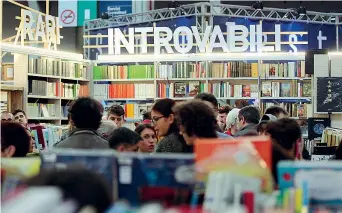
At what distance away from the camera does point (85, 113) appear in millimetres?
3977

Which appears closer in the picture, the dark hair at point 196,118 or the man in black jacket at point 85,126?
the dark hair at point 196,118

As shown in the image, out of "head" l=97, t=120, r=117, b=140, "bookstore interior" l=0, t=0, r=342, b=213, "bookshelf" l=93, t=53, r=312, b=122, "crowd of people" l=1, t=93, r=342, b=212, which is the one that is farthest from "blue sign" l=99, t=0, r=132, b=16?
"crowd of people" l=1, t=93, r=342, b=212

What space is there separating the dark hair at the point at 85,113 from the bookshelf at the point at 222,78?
800 cm

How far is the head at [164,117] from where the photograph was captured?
13.7 feet

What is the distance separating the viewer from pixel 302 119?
11.7 metres

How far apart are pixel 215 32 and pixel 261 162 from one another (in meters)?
10.6

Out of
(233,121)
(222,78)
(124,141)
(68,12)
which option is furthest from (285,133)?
(68,12)

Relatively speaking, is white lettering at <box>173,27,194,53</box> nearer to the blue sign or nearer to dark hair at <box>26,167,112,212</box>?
the blue sign

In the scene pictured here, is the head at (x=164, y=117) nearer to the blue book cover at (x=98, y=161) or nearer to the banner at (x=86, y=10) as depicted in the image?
the blue book cover at (x=98, y=161)

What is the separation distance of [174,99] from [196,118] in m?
8.81

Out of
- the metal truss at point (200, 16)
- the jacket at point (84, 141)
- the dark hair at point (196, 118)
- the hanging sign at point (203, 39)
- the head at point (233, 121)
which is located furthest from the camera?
the metal truss at point (200, 16)

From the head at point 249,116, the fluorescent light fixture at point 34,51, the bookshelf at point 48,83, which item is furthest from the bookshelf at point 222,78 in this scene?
the head at point 249,116

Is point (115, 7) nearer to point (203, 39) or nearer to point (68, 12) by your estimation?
point (68, 12)

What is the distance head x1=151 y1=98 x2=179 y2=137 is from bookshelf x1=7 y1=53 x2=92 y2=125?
6949mm
